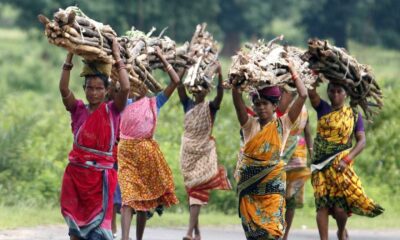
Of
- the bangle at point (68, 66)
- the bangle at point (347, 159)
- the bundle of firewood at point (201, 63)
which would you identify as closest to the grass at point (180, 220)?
the bundle of firewood at point (201, 63)

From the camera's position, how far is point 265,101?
10.7 m

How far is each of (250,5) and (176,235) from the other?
133 feet

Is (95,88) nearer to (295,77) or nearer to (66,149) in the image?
(295,77)

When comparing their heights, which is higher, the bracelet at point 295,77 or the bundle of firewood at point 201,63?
the bundle of firewood at point 201,63

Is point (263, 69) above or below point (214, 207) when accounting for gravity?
above

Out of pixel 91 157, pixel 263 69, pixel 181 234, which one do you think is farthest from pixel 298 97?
pixel 181 234

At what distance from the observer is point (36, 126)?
1994 centimetres

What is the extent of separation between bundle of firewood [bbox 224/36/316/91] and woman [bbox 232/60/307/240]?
116mm

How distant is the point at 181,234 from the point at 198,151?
124 centimetres

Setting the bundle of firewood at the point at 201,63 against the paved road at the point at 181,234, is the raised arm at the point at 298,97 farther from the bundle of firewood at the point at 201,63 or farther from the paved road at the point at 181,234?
the paved road at the point at 181,234

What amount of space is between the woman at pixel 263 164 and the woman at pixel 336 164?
1.74 metres

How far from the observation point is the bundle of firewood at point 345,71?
12.0 m

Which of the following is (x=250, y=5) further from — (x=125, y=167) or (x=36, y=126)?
(x=125, y=167)

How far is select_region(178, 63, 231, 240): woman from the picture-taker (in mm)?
14227
